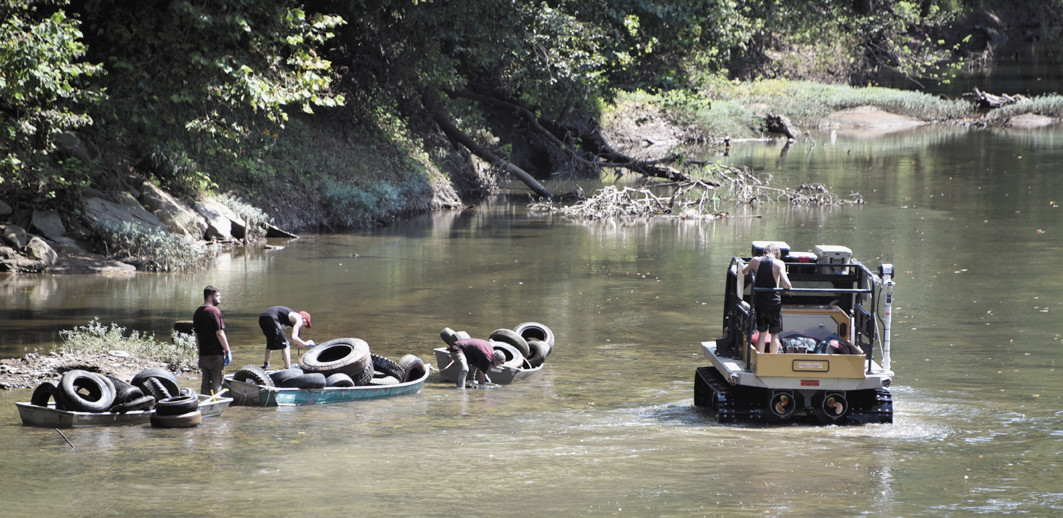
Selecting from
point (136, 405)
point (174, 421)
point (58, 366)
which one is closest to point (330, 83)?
point (58, 366)

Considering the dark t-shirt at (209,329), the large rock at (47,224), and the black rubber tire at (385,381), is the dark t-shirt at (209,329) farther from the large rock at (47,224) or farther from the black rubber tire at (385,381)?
the large rock at (47,224)

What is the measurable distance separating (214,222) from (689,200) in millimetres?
15038

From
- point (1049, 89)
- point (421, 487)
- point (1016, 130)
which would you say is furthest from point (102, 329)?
point (1049, 89)

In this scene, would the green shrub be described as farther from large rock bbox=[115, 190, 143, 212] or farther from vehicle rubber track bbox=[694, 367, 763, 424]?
vehicle rubber track bbox=[694, 367, 763, 424]

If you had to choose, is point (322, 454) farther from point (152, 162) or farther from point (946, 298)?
point (152, 162)

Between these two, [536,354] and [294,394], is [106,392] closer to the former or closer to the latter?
[294,394]

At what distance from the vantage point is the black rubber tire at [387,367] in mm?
13469

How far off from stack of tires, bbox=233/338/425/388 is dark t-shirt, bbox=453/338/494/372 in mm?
591

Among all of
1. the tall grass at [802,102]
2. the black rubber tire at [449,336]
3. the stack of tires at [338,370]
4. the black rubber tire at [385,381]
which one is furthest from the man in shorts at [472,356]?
the tall grass at [802,102]

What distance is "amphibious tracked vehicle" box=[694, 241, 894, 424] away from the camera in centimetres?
1087

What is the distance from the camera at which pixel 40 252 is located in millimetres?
21859

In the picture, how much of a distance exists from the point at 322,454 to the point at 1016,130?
180 feet

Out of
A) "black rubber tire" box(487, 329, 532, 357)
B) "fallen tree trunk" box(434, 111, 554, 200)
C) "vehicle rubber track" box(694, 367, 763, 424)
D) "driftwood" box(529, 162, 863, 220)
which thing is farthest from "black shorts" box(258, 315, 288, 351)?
"fallen tree trunk" box(434, 111, 554, 200)

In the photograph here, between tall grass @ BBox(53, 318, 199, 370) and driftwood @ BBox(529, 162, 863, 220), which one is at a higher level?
driftwood @ BBox(529, 162, 863, 220)
